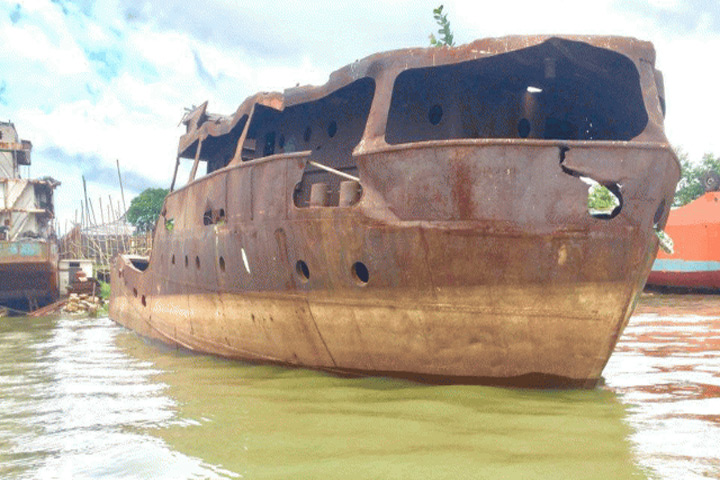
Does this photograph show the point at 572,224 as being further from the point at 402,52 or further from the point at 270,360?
the point at 270,360

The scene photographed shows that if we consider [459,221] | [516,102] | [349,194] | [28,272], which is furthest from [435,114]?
[28,272]

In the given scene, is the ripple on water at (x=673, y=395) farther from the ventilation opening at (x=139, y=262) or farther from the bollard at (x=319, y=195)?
the ventilation opening at (x=139, y=262)

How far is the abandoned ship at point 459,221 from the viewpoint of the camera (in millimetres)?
5328

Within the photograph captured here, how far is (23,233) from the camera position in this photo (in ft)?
119

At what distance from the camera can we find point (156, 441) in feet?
14.0

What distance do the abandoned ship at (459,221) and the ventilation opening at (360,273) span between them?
0.07ft

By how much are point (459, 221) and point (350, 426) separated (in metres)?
2.05

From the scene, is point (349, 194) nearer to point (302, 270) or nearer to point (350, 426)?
point (302, 270)

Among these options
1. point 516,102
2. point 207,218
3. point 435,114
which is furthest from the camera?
point 207,218

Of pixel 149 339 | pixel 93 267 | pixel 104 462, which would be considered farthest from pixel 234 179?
pixel 93 267

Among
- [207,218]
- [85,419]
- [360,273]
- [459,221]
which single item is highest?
[207,218]

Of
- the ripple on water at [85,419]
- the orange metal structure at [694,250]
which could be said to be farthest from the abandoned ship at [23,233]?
the orange metal structure at [694,250]

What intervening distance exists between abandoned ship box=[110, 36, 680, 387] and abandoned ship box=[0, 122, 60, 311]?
21061 mm

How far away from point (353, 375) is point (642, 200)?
3.27 meters
